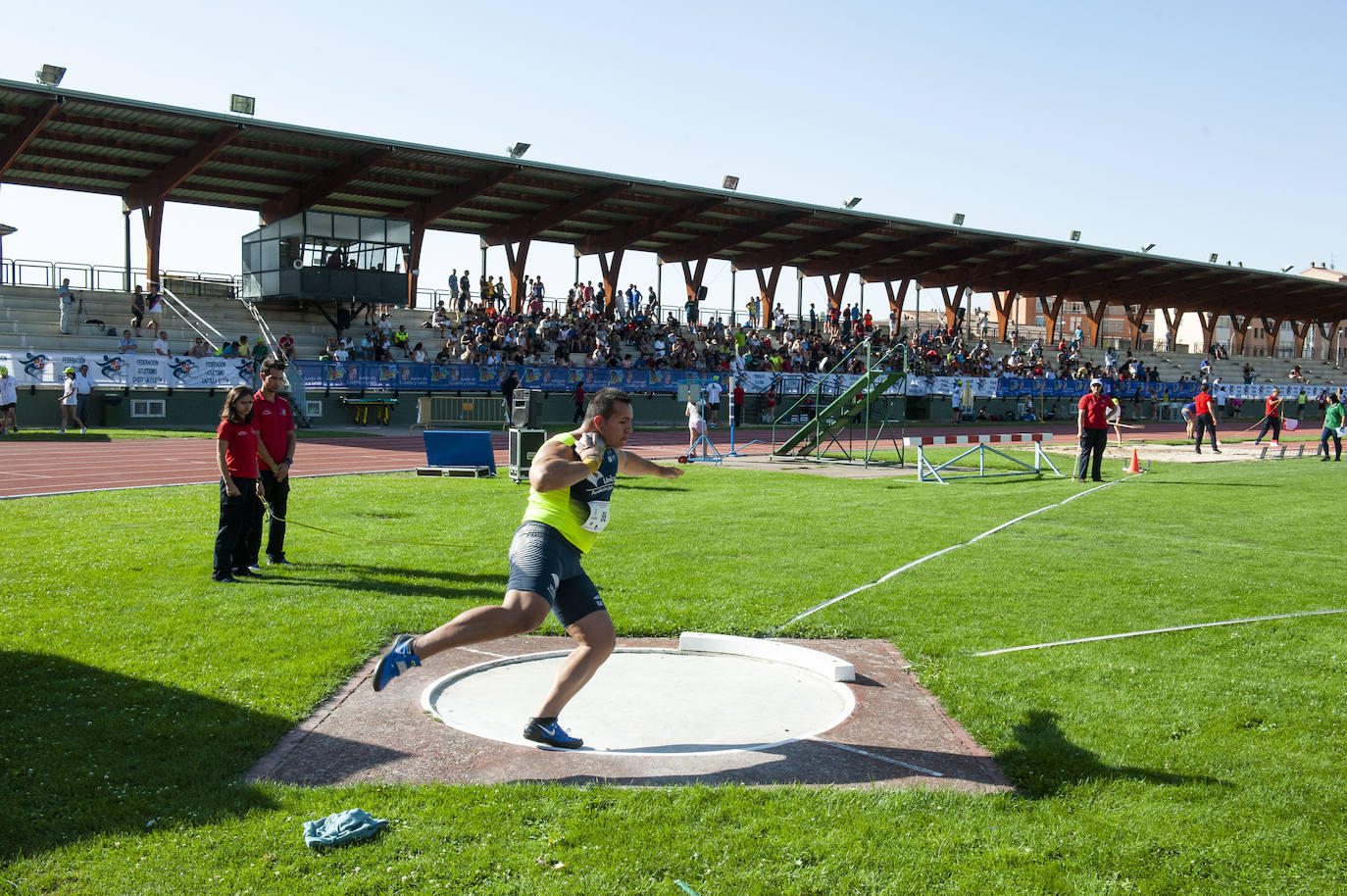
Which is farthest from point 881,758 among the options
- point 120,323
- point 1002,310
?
point 1002,310

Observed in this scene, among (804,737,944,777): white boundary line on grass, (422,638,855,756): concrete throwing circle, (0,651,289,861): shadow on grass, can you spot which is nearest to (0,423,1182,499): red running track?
(0,651,289,861): shadow on grass

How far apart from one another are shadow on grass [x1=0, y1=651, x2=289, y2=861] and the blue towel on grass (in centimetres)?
45

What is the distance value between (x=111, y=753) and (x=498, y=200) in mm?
38074

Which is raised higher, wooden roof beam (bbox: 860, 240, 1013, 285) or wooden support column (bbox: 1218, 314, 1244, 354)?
wooden roof beam (bbox: 860, 240, 1013, 285)

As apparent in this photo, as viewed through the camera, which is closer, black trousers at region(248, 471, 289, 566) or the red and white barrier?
black trousers at region(248, 471, 289, 566)

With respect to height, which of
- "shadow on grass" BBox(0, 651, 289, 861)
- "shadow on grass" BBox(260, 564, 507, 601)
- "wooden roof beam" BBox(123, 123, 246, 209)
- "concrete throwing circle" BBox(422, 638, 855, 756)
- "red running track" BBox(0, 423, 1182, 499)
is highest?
"wooden roof beam" BBox(123, 123, 246, 209)

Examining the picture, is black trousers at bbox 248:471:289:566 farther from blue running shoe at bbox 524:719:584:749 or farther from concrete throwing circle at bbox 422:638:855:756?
blue running shoe at bbox 524:719:584:749

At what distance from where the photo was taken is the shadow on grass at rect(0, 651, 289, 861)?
14.4 ft

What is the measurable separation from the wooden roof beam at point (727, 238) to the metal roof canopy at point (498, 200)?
65 mm

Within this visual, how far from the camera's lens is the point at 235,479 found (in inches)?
370

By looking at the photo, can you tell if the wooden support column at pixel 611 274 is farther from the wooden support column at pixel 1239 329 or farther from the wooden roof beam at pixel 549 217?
the wooden support column at pixel 1239 329

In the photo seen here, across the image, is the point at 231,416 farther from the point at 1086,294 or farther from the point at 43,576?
the point at 1086,294

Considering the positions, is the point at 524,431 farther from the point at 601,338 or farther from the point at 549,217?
the point at 549,217

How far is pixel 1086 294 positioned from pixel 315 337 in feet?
156
